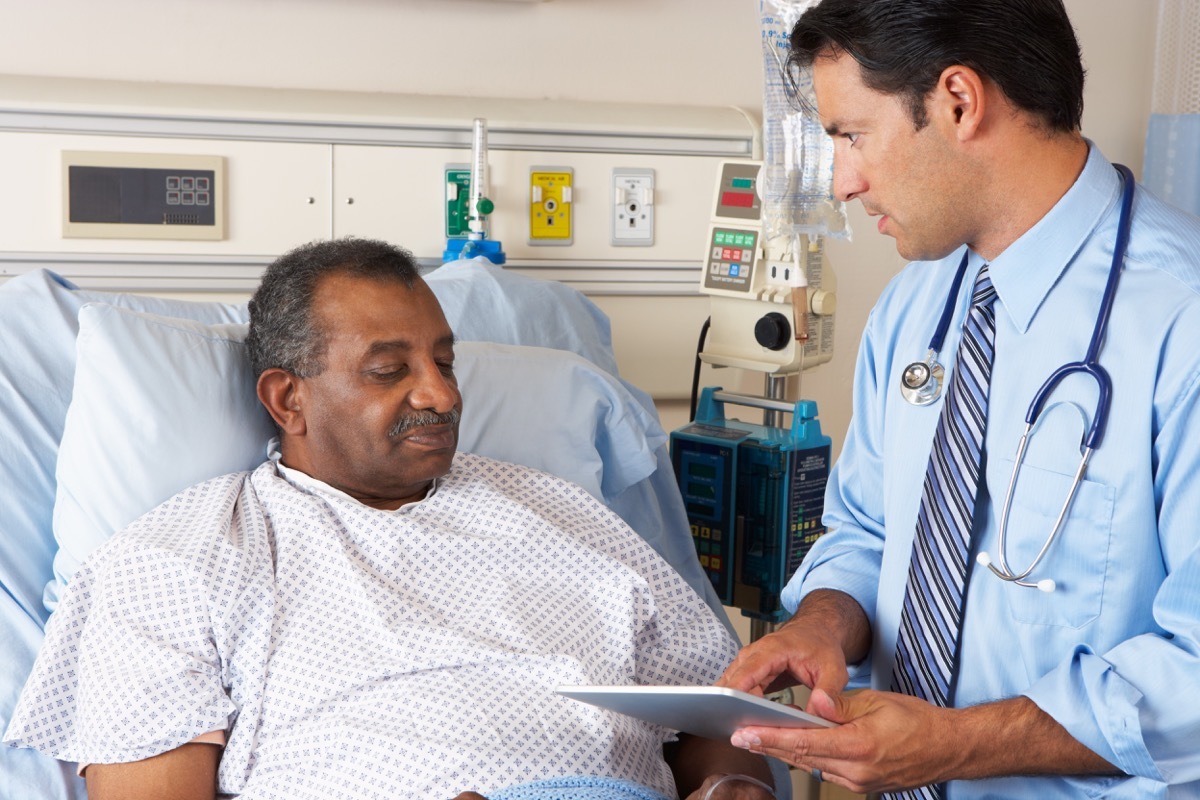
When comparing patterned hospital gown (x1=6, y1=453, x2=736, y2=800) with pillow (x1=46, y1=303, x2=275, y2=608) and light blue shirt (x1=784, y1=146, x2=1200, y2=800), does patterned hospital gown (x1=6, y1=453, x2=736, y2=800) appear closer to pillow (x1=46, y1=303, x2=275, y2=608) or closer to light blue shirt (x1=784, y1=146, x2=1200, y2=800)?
pillow (x1=46, y1=303, x2=275, y2=608)

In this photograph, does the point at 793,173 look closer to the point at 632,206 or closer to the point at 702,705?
the point at 632,206

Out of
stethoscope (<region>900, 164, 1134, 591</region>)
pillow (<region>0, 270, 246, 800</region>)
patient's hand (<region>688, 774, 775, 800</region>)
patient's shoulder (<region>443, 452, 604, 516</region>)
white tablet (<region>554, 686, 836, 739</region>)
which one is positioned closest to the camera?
white tablet (<region>554, 686, 836, 739</region>)

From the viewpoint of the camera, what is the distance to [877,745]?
3.90ft

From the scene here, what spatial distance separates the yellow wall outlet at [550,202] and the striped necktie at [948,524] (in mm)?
1222

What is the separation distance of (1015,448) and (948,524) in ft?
0.37

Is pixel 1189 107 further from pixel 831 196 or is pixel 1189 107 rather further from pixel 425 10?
pixel 425 10

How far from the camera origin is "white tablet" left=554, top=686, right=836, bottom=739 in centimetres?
111

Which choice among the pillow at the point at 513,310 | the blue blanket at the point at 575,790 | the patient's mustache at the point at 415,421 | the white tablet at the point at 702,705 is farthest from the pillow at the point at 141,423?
the white tablet at the point at 702,705

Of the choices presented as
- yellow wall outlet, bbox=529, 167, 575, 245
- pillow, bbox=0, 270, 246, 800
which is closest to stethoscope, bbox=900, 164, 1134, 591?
pillow, bbox=0, 270, 246, 800

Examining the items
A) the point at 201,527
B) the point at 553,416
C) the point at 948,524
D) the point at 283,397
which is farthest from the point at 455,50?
the point at 948,524

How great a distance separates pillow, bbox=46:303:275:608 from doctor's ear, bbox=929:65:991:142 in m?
1.08

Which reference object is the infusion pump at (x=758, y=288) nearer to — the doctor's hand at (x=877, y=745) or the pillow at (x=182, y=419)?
the pillow at (x=182, y=419)

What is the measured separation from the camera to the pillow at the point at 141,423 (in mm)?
1706

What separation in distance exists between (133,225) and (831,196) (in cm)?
129
